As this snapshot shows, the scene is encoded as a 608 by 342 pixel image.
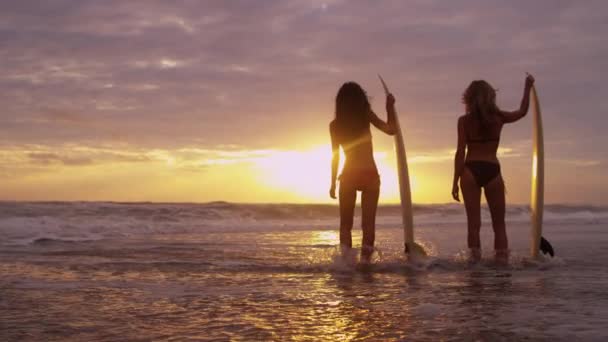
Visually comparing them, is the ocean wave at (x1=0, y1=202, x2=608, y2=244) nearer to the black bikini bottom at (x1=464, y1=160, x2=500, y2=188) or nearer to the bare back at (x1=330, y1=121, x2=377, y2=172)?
the bare back at (x1=330, y1=121, x2=377, y2=172)

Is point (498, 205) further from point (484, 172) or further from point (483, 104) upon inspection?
point (483, 104)

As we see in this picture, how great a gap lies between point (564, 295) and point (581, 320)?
873mm

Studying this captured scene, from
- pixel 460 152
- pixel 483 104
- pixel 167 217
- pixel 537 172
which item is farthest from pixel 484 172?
pixel 167 217

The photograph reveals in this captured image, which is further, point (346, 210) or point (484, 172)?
point (346, 210)

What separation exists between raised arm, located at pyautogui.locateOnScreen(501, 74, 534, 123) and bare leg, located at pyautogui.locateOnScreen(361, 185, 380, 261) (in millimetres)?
1472

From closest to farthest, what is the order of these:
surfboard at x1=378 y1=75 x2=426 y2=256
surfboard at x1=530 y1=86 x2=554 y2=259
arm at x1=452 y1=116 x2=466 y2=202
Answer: arm at x1=452 y1=116 x2=466 y2=202 → surfboard at x1=530 y1=86 x2=554 y2=259 → surfboard at x1=378 y1=75 x2=426 y2=256

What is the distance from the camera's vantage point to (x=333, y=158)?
6324mm

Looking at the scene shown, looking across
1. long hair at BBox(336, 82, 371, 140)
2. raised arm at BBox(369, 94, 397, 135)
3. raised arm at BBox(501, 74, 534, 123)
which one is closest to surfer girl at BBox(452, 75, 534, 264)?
raised arm at BBox(501, 74, 534, 123)

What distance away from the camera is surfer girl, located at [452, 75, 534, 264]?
5.96 m

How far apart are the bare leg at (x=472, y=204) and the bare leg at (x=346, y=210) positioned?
1103mm

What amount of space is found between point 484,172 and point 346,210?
1.42 metres

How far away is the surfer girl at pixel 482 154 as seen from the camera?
5.96m

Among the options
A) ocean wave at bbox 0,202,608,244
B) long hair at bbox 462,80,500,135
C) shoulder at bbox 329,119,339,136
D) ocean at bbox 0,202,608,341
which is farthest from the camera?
ocean wave at bbox 0,202,608,244

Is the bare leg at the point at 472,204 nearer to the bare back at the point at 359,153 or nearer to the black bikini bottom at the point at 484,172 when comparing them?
the black bikini bottom at the point at 484,172
